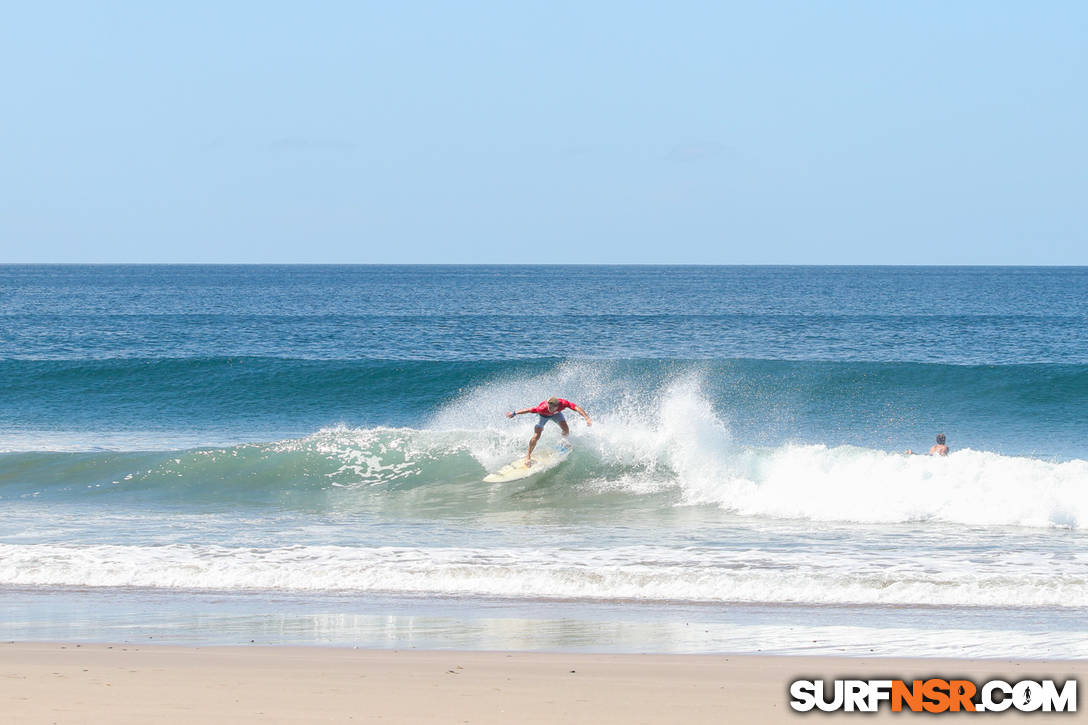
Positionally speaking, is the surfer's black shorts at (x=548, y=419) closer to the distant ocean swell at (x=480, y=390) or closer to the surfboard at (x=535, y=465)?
the surfboard at (x=535, y=465)

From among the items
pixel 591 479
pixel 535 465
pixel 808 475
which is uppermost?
pixel 808 475

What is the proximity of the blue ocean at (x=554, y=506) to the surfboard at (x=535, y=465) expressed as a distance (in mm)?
197

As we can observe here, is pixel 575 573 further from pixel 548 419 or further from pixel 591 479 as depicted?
pixel 591 479

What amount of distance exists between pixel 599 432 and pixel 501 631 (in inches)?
352

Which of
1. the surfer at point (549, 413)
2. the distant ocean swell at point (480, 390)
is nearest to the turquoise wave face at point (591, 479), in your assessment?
the surfer at point (549, 413)

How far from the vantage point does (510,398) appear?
21.3 m

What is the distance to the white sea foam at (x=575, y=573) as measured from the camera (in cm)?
912

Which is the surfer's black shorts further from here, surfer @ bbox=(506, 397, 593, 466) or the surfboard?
the surfboard

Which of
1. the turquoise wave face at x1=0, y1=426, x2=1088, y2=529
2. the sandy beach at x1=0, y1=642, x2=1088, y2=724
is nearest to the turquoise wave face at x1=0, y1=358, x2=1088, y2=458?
the turquoise wave face at x1=0, y1=426, x2=1088, y2=529

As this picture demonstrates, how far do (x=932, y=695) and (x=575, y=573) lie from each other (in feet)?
13.2

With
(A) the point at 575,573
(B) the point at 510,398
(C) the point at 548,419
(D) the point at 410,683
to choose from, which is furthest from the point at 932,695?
(B) the point at 510,398

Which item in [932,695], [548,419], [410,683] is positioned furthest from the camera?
[548,419]

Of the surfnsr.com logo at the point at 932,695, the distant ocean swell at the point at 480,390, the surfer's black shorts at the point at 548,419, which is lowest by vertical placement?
the surfnsr.com logo at the point at 932,695

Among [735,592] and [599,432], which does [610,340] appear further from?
[735,592]
